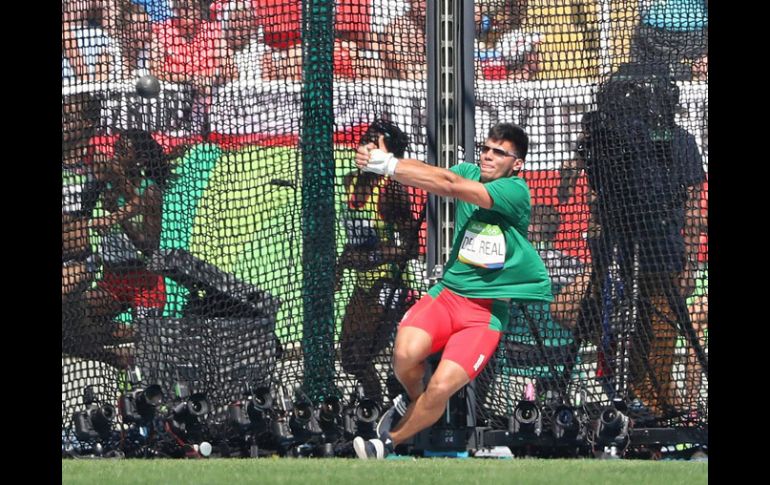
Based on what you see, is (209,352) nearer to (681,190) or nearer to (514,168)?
(514,168)

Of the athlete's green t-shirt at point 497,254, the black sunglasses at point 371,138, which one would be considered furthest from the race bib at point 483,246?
the black sunglasses at point 371,138

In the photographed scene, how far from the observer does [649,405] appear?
7918 mm

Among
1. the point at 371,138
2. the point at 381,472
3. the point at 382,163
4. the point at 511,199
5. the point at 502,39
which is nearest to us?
the point at 381,472

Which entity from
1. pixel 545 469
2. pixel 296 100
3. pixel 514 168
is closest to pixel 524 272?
pixel 514 168

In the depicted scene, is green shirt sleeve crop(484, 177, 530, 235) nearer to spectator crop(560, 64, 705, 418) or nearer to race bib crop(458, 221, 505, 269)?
race bib crop(458, 221, 505, 269)

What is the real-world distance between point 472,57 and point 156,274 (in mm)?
2069

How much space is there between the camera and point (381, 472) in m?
6.51

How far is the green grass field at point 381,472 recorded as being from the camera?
6332 millimetres

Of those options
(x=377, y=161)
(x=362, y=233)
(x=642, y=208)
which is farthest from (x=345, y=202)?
(x=642, y=208)

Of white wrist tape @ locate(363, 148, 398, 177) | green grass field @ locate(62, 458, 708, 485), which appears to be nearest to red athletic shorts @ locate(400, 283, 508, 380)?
green grass field @ locate(62, 458, 708, 485)

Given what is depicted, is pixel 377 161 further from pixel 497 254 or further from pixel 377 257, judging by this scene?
pixel 377 257

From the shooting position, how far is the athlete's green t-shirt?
6949mm

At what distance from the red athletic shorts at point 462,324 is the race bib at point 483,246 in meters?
0.18

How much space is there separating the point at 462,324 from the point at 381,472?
2.86 ft
